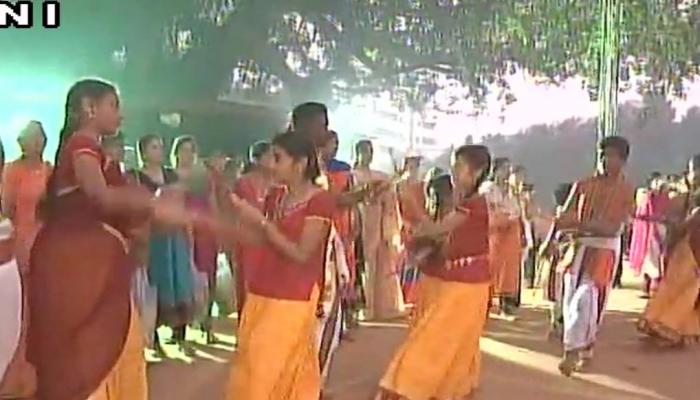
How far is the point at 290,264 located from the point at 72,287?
650mm

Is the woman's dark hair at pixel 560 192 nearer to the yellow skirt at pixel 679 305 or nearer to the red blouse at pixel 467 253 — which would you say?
the yellow skirt at pixel 679 305

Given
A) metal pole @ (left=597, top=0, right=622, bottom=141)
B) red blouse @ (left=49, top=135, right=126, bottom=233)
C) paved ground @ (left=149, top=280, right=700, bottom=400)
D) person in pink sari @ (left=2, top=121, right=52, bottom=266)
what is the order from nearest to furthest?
red blouse @ (left=49, top=135, right=126, bottom=233)
person in pink sari @ (left=2, top=121, right=52, bottom=266)
paved ground @ (left=149, top=280, right=700, bottom=400)
metal pole @ (left=597, top=0, right=622, bottom=141)

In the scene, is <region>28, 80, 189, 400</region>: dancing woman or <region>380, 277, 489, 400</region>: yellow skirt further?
<region>380, 277, 489, 400</region>: yellow skirt

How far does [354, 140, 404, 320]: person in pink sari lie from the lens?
8.04 m

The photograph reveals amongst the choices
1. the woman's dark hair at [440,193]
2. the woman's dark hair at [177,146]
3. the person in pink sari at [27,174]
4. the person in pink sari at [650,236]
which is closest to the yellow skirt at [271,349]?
the woman's dark hair at [440,193]

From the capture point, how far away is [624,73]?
10.2 m

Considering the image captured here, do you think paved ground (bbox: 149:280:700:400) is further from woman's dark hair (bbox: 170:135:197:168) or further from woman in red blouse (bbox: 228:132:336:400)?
woman in red blouse (bbox: 228:132:336:400)

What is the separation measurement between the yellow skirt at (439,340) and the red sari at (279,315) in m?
1.09

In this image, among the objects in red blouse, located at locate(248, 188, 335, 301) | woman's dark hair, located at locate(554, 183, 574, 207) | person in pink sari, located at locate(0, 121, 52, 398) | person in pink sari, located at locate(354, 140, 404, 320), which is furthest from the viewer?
woman's dark hair, located at locate(554, 183, 574, 207)

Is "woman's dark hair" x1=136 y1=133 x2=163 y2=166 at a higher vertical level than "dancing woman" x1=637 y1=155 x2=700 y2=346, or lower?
higher

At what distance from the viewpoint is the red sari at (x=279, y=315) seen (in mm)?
3559

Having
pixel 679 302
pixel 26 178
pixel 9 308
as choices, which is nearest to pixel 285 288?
pixel 9 308

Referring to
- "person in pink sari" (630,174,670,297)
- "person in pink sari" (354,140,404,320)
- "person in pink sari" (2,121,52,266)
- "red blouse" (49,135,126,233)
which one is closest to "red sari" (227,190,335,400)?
"red blouse" (49,135,126,233)

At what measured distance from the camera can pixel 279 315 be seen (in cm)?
360
